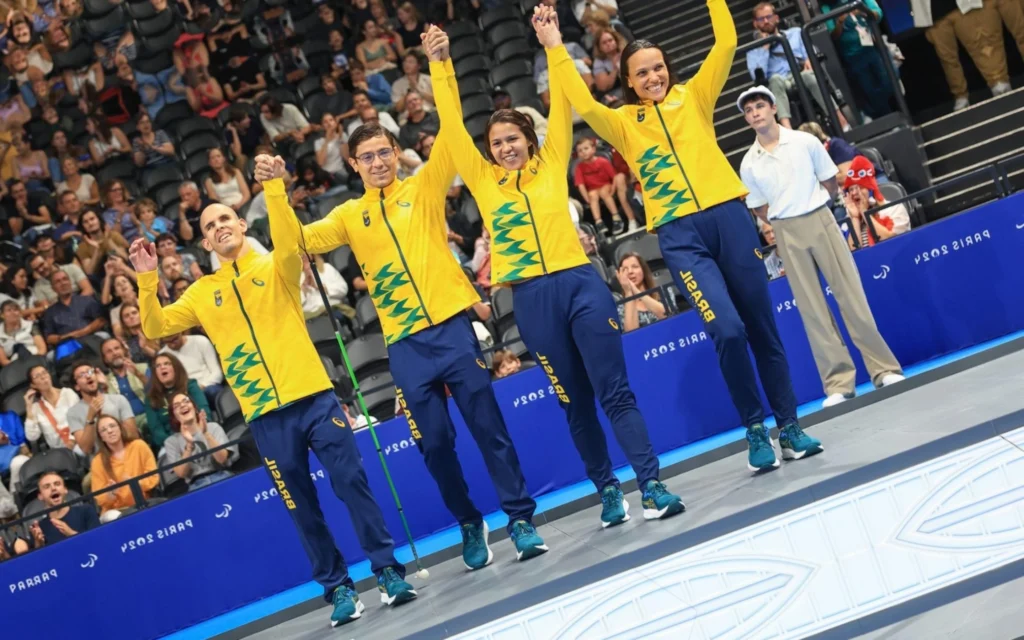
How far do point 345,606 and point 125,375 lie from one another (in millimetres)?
4499

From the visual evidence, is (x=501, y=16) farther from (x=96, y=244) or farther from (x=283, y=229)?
(x=283, y=229)

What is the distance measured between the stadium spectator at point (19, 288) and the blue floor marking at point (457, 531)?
14.8ft

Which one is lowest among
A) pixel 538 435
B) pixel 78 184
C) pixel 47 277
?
pixel 538 435

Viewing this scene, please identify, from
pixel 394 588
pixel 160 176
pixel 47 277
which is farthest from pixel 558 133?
pixel 160 176

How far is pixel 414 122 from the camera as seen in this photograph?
37.8ft

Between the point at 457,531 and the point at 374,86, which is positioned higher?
the point at 374,86

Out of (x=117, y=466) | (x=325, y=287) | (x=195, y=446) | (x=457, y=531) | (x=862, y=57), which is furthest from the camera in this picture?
(x=862, y=57)

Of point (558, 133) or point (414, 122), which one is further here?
point (414, 122)

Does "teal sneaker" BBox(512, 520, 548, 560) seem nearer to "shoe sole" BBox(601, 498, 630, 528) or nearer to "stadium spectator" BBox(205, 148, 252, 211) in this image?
"shoe sole" BBox(601, 498, 630, 528)

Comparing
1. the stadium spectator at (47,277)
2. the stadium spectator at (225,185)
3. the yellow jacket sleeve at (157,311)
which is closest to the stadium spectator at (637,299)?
the yellow jacket sleeve at (157,311)

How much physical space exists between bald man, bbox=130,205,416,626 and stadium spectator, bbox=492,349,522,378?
7.49 ft

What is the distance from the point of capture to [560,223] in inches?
223

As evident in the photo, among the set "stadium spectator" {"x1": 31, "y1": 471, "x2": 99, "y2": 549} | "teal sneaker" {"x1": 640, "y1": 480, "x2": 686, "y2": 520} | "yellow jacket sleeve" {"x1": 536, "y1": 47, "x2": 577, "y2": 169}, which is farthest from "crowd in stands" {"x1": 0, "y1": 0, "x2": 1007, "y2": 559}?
"teal sneaker" {"x1": 640, "y1": 480, "x2": 686, "y2": 520}

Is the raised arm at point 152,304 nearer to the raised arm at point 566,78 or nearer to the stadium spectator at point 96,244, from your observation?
the raised arm at point 566,78
